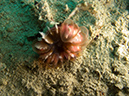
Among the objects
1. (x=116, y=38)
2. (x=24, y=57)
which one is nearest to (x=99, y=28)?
(x=116, y=38)

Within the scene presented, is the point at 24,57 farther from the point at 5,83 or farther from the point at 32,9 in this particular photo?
the point at 32,9

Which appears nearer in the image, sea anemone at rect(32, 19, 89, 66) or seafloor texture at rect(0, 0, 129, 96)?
sea anemone at rect(32, 19, 89, 66)

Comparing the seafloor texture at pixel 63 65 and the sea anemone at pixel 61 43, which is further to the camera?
the seafloor texture at pixel 63 65

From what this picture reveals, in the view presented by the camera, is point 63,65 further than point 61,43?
Yes

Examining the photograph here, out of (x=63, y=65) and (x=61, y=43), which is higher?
(x=61, y=43)
